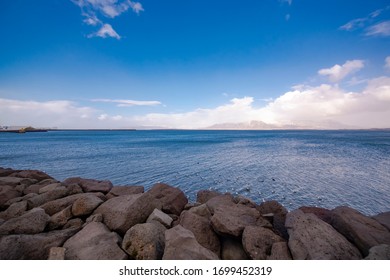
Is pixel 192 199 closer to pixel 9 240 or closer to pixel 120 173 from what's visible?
pixel 9 240

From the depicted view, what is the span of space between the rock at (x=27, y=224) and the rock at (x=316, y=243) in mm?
6129

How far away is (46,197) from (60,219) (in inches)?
88.2

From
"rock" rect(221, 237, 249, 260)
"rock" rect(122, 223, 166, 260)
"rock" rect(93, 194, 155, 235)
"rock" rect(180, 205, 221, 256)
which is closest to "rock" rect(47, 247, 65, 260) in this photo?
"rock" rect(122, 223, 166, 260)

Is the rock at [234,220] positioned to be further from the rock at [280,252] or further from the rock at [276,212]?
the rock at [280,252]

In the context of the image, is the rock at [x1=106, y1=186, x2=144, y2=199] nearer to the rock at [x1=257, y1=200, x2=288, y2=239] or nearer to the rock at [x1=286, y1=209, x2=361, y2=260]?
the rock at [x1=257, y1=200, x2=288, y2=239]

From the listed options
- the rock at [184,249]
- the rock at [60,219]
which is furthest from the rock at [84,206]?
the rock at [184,249]

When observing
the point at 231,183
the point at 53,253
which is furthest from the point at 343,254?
the point at 231,183

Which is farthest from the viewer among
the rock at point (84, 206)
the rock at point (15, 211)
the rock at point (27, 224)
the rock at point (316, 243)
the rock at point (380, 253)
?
the rock at point (15, 211)

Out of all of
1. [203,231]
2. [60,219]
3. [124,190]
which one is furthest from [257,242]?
[124,190]

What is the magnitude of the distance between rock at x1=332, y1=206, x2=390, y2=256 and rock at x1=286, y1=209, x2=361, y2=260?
28cm

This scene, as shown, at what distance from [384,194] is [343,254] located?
38.9ft

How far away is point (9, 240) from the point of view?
4.21 meters

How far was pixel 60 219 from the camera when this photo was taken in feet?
19.0

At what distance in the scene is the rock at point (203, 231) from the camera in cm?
501
